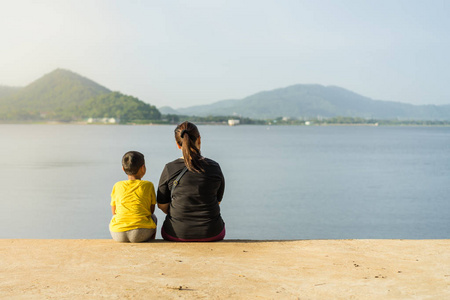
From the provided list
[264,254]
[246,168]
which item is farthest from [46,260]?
[246,168]

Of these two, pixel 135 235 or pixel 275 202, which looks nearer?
pixel 135 235

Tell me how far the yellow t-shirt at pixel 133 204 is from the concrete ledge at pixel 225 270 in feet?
0.85

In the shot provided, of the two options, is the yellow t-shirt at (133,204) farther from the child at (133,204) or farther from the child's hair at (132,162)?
the child's hair at (132,162)

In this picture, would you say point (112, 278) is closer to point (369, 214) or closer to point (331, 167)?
point (369, 214)

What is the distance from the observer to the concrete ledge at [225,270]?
4.18 m

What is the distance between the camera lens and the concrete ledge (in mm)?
4184

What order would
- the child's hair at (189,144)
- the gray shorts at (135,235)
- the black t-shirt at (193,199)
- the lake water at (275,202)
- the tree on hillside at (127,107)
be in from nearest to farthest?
the child's hair at (189,144)
the black t-shirt at (193,199)
the gray shorts at (135,235)
the lake water at (275,202)
the tree on hillside at (127,107)

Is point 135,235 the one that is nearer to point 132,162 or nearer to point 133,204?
point 133,204

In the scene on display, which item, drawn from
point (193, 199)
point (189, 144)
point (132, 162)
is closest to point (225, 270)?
point (193, 199)

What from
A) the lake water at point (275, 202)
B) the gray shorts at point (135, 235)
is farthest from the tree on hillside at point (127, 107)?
the gray shorts at point (135, 235)

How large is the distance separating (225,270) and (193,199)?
43.4 inches

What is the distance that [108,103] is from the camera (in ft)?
650

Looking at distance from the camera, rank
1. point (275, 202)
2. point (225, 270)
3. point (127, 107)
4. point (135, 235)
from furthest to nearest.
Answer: point (127, 107), point (275, 202), point (135, 235), point (225, 270)

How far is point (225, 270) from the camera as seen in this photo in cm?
481
